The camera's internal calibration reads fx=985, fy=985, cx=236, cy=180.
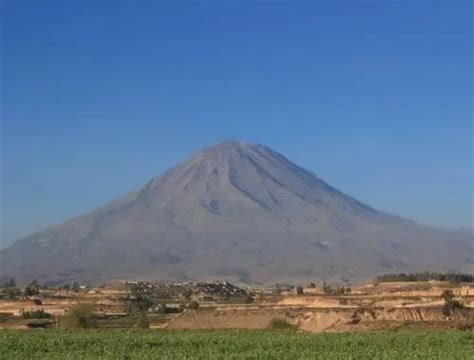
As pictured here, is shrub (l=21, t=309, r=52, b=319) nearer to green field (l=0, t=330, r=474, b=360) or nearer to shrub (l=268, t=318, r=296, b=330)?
shrub (l=268, t=318, r=296, b=330)

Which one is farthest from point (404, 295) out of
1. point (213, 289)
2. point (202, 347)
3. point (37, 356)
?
point (37, 356)

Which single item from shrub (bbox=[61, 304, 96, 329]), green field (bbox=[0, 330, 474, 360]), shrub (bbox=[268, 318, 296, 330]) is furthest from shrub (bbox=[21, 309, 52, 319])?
green field (bbox=[0, 330, 474, 360])

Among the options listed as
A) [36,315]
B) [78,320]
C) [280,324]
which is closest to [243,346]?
[280,324]

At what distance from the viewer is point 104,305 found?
387ft

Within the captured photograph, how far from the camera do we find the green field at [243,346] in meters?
36.1

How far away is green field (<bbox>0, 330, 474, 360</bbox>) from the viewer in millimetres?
36125

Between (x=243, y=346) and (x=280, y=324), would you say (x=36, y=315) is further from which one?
(x=243, y=346)

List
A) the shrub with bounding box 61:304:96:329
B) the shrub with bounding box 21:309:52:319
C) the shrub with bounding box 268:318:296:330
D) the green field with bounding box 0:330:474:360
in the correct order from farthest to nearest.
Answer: the shrub with bounding box 21:309:52:319, the shrub with bounding box 61:304:96:329, the shrub with bounding box 268:318:296:330, the green field with bounding box 0:330:474:360

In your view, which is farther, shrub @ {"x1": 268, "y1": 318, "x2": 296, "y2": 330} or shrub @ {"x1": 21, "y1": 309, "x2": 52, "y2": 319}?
shrub @ {"x1": 21, "y1": 309, "x2": 52, "y2": 319}

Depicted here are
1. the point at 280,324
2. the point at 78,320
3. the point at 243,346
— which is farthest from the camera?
the point at 78,320

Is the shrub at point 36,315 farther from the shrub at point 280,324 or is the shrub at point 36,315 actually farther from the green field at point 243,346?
the green field at point 243,346

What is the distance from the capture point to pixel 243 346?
42.7 meters

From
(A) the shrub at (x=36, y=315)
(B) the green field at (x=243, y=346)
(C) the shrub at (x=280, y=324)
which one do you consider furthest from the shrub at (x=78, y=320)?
(B) the green field at (x=243, y=346)

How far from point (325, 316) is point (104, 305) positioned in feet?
178
